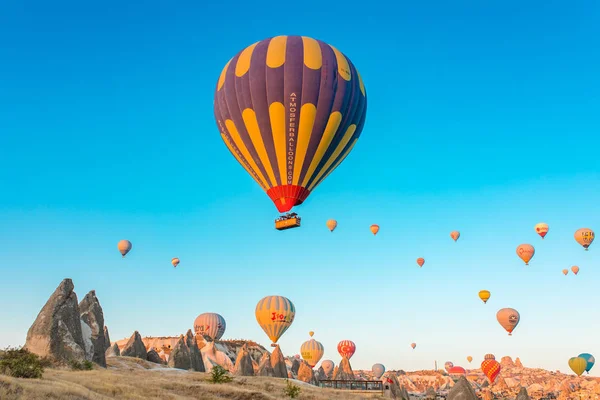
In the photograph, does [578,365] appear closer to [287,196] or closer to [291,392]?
[291,392]

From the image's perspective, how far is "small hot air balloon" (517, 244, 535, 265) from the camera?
3150 inches

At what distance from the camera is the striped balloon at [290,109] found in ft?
125

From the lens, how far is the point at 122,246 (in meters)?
69.9

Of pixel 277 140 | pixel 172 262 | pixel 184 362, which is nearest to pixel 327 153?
pixel 277 140

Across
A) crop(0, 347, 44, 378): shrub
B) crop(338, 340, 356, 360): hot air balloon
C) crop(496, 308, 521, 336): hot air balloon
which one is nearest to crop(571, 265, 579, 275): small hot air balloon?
crop(496, 308, 521, 336): hot air balloon

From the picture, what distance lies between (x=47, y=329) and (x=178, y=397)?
1448 centimetres

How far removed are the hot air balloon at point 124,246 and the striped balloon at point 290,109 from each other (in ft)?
116

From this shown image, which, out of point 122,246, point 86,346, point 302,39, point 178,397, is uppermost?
point 302,39

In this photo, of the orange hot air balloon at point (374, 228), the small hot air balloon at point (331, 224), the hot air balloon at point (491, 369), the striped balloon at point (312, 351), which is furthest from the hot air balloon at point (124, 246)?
the hot air balloon at point (491, 369)

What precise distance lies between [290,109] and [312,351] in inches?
3308

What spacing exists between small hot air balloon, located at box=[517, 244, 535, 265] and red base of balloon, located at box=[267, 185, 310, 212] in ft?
173

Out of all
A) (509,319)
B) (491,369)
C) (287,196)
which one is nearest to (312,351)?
(491,369)

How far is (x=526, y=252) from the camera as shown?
3150 inches

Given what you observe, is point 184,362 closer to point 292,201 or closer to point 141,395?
point 292,201
